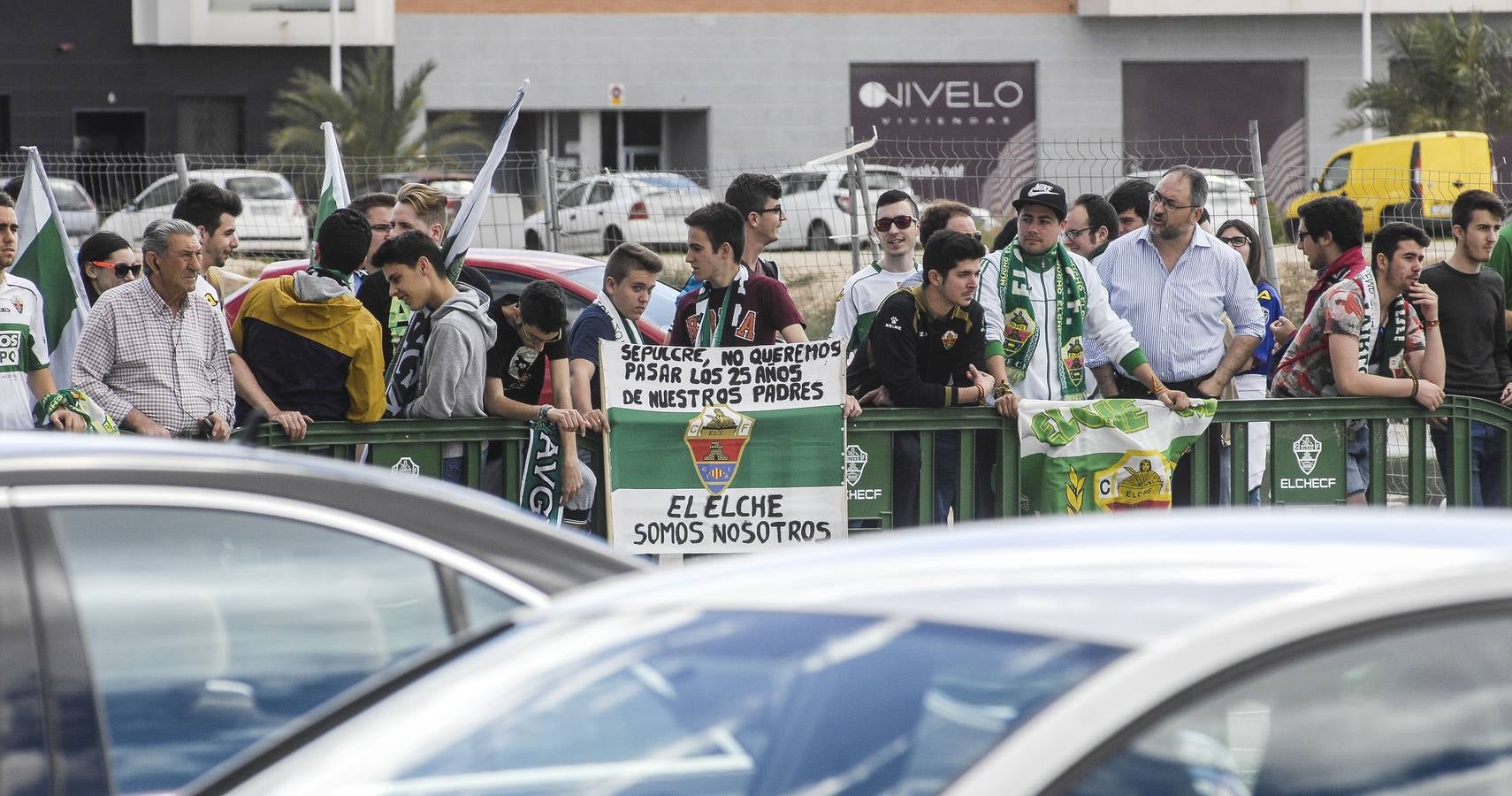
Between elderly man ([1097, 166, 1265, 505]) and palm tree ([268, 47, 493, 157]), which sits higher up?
palm tree ([268, 47, 493, 157])

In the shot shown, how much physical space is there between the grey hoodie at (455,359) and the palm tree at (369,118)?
29.9 meters

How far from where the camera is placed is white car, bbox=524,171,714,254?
14.6 metres

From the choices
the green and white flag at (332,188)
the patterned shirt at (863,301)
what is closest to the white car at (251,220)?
the green and white flag at (332,188)

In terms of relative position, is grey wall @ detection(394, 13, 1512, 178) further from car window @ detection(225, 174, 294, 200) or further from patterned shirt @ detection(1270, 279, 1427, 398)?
patterned shirt @ detection(1270, 279, 1427, 398)

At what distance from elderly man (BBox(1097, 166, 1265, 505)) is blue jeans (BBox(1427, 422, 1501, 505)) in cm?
94

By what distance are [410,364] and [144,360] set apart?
1010mm

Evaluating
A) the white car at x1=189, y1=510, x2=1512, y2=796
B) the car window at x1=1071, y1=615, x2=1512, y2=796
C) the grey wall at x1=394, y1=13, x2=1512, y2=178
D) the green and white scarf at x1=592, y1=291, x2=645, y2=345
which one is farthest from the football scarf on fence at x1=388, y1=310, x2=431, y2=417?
the grey wall at x1=394, y1=13, x2=1512, y2=178

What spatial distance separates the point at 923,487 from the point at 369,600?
4334 mm

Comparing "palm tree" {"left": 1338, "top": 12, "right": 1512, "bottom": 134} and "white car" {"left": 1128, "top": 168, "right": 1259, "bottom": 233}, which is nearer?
"white car" {"left": 1128, "top": 168, "right": 1259, "bottom": 233}

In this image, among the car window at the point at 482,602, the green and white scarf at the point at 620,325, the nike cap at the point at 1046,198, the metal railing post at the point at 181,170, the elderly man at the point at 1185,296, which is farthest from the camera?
the metal railing post at the point at 181,170

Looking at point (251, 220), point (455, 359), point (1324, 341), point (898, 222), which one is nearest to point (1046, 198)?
point (898, 222)

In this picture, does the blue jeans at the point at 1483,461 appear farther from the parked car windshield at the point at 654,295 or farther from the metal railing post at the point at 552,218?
the metal railing post at the point at 552,218

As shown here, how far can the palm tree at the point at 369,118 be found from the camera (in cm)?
3722

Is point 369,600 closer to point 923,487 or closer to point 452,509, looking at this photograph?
point 452,509
